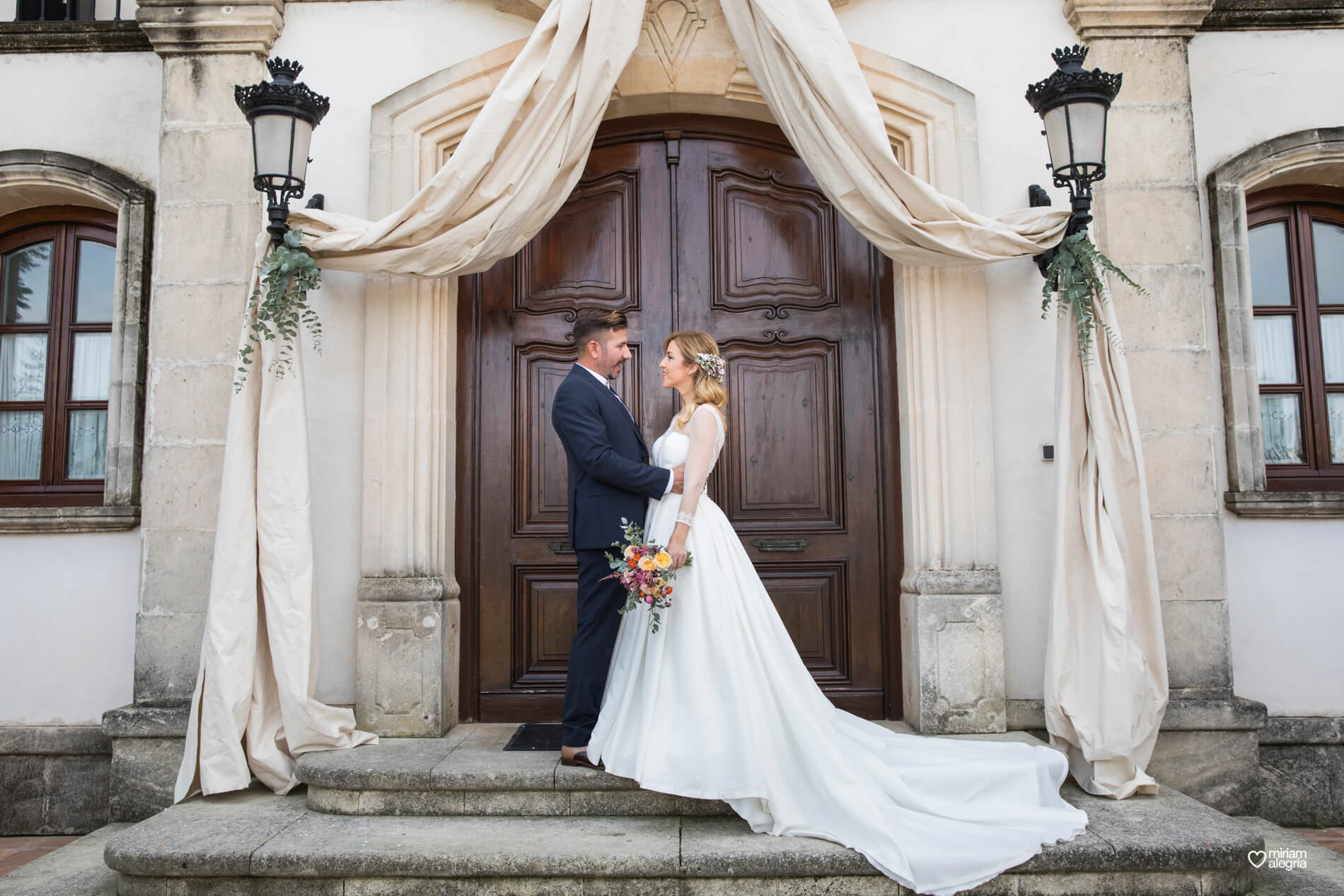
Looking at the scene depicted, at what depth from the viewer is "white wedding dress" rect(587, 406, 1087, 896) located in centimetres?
346

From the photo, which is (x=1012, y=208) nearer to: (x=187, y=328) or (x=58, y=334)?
(x=187, y=328)

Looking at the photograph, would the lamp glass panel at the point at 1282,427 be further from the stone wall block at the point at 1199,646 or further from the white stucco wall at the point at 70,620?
the white stucco wall at the point at 70,620

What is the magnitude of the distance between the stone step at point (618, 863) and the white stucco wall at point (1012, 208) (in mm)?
1278

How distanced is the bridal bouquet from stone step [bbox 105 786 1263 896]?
0.86 m

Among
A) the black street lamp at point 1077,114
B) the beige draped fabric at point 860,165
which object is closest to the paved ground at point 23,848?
the beige draped fabric at point 860,165

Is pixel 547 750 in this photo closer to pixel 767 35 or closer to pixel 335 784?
pixel 335 784

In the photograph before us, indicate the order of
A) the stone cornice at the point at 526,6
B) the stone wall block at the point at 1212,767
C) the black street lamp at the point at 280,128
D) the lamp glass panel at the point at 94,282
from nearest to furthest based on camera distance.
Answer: the black street lamp at the point at 280,128
the stone wall block at the point at 1212,767
the stone cornice at the point at 526,6
the lamp glass panel at the point at 94,282

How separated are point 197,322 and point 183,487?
855mm

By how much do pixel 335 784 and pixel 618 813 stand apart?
47.6 inches

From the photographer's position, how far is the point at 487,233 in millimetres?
4594

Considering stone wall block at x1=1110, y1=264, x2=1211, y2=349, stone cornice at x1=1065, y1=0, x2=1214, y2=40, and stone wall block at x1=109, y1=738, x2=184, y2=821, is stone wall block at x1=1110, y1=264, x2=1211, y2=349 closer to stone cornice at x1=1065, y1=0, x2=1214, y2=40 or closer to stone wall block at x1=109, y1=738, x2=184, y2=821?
stone cornice at x1=1065, y1=0, x2=1214, y2=40

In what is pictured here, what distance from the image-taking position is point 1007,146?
5.06 meters

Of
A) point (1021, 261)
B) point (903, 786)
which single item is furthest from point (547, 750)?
point (1021, 261)

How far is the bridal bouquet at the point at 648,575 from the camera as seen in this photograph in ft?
12.7
